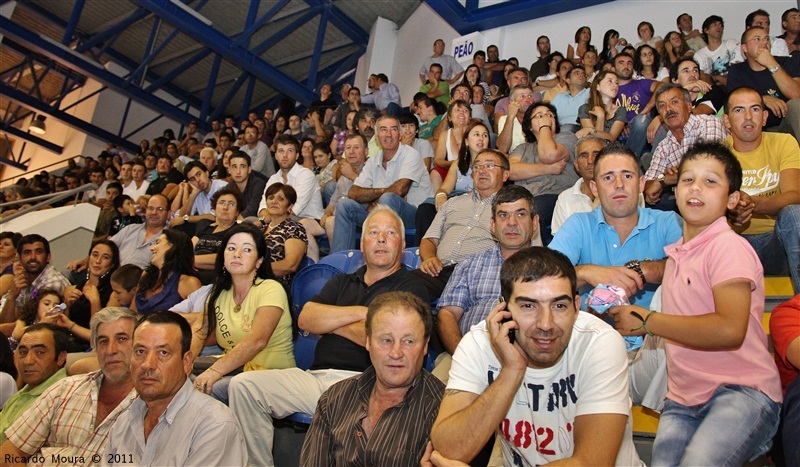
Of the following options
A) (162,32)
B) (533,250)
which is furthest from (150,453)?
(162,32)

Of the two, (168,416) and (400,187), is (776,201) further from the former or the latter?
(168,416)

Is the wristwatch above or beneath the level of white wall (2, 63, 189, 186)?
beneath

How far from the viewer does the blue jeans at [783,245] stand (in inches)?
95.7

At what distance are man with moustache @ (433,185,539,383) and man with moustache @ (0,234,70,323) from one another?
3480mm

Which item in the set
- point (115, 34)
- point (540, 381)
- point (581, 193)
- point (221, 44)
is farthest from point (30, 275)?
point (115, 34)

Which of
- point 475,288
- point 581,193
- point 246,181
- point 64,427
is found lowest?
point 64,427

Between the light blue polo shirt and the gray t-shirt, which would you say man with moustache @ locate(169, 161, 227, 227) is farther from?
the light blue polo shirt

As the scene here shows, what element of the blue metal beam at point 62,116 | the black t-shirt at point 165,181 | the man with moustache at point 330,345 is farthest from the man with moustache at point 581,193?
the blue metal beam at point 62,116

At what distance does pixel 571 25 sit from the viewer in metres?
8.31

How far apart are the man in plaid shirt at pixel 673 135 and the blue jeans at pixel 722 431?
186 cm

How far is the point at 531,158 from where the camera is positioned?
425cm

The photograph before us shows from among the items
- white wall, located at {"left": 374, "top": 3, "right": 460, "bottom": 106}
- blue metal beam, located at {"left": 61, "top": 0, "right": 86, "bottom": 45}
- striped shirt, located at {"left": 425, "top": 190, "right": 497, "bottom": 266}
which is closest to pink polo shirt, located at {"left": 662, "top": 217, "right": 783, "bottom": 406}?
striped shirt, located at {"left": 425, "top": 190, "right": 497, "bottom": 266}

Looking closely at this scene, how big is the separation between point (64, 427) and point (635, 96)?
15.0 ft

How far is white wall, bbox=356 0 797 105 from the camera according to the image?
6.87m
